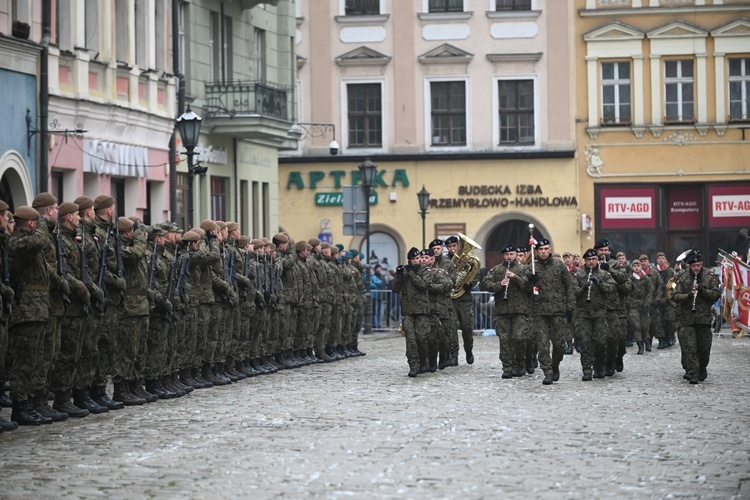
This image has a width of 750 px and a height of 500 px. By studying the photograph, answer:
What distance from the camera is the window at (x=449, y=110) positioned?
168ft

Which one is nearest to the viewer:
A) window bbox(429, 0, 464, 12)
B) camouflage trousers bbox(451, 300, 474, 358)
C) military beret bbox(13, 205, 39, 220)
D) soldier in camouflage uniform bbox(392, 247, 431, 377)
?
military beret bbox(13, 205, 39, 220)

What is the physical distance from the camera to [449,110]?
168 ft

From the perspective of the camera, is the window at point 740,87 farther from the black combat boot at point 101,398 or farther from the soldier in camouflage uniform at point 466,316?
the black combat boot at point 101,398

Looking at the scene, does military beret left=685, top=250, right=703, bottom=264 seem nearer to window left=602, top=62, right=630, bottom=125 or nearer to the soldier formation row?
the soldier formation row

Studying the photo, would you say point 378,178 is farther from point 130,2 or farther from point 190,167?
point 190,167

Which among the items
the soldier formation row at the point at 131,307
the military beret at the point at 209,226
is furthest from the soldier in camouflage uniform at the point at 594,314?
the military beret at the point at 209,226

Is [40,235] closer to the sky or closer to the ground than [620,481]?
closer to the sky

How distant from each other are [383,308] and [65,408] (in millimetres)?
24921

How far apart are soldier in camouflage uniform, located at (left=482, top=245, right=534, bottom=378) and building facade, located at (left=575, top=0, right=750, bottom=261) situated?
2725cm

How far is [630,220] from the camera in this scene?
5003cm

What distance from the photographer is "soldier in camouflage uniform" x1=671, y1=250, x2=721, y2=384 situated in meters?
22.2

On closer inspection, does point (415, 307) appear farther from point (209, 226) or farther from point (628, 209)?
point (628, 209)

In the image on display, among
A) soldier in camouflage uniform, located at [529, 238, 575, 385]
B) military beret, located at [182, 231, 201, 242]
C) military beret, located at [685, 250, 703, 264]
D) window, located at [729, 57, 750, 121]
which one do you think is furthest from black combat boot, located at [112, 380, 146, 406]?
window, located at [729, 57, 750, 121]

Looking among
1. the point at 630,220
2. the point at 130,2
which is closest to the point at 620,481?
the point at 130,2
